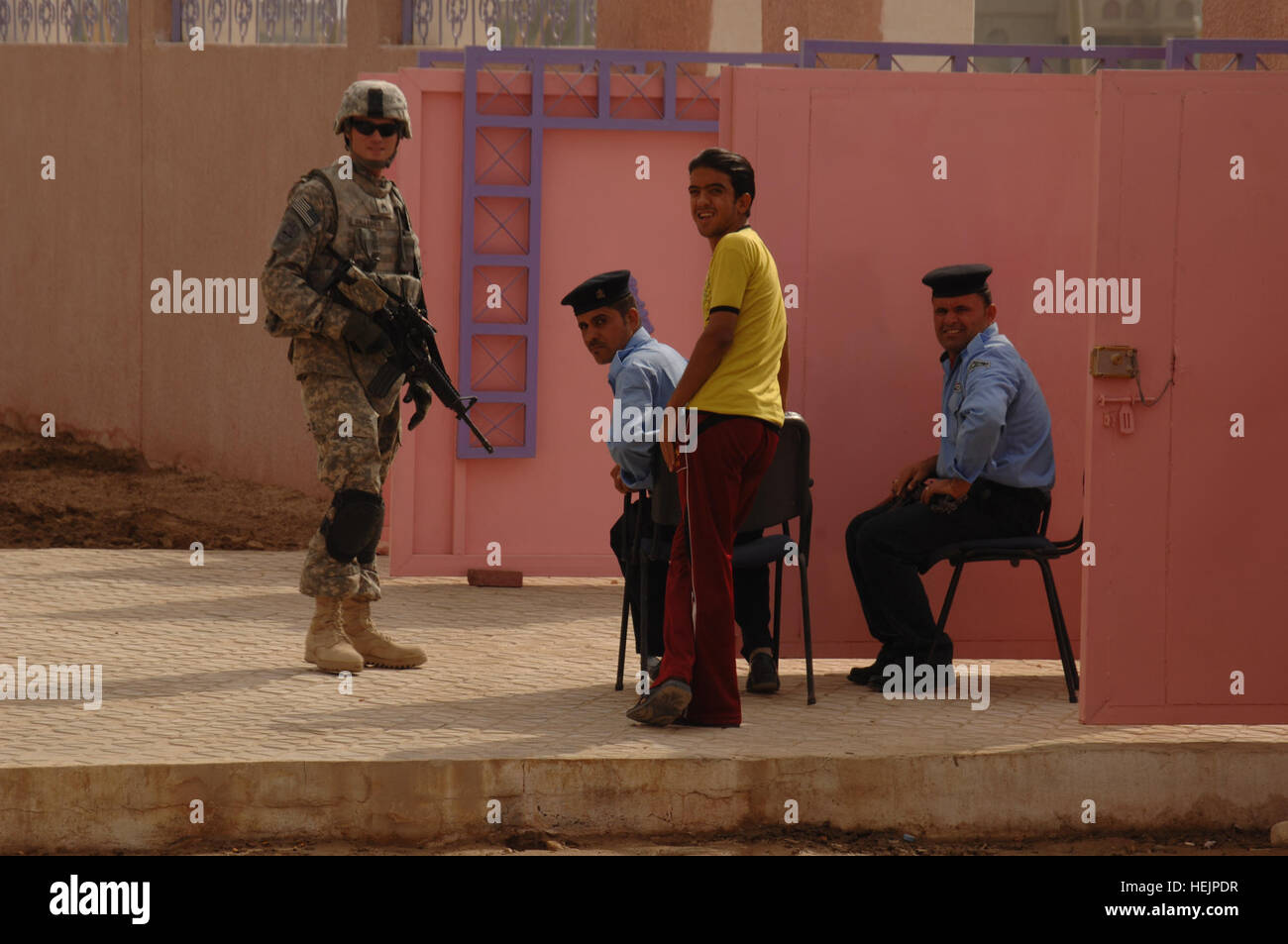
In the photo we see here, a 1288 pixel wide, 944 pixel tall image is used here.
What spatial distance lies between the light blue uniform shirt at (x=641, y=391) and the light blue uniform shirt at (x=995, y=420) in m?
1.01

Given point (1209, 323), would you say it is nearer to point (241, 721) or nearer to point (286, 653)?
point (241, 721)

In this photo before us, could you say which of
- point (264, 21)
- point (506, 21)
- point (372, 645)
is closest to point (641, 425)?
point (372, 645)

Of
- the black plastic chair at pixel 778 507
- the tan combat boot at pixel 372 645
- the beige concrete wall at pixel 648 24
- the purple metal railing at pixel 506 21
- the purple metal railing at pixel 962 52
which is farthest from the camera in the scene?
the purple metal railing at pixel 506 21

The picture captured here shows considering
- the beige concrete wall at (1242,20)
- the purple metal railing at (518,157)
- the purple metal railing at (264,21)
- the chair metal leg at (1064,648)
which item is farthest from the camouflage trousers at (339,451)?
the purple metal railing at (264,21)

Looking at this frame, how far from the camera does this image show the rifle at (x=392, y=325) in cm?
639

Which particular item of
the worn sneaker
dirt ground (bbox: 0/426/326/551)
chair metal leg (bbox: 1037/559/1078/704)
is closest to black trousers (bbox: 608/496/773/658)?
the worn sneaker

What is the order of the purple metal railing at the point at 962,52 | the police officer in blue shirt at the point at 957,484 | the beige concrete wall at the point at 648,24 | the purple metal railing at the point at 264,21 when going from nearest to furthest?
1. the police officer in blue shirt at the point at 957,484
2. the purple metal railing at the point at 962,52
3. the beige concrete wall at the point at 648,24
4. the purple metal railing at the point at 264,21

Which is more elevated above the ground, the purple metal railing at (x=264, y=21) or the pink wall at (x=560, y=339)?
the purple metal railing at (x=264, y=21)

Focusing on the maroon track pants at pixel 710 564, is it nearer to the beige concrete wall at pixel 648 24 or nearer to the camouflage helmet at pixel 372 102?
the camouflage helmet at pixel 372 102

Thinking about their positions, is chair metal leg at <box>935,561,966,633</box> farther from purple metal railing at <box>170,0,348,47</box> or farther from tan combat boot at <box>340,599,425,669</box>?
purple metal railing at <box>170,0,348,47</box>

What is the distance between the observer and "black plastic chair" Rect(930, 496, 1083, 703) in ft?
20.0

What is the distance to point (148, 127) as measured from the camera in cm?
1284

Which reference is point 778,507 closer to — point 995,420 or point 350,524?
point 995,420
